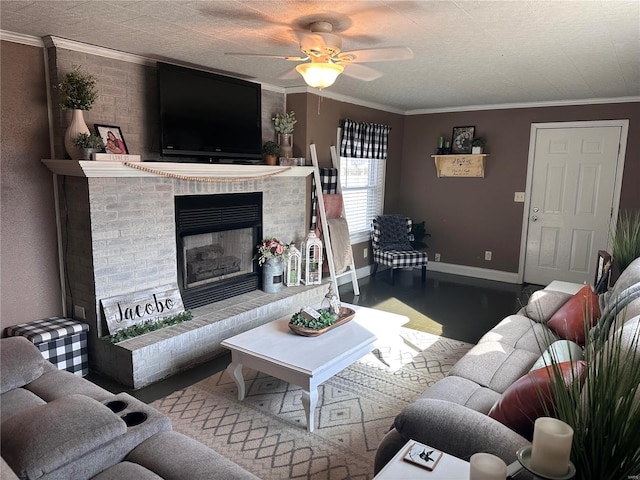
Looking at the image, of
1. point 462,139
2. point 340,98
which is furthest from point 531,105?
point 340,98

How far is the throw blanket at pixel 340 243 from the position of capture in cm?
525

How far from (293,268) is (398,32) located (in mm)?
2594

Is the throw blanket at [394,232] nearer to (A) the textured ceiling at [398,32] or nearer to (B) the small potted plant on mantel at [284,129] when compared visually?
(B) the small potted plant on mantel at [284,129]

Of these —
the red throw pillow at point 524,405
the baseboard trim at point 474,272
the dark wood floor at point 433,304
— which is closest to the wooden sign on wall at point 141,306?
the dark wood floor at point 433,304

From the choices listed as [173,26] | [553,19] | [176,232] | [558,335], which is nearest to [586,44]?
[553,19]

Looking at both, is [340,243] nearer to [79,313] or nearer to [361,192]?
[361,192]

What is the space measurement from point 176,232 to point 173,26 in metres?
1.61

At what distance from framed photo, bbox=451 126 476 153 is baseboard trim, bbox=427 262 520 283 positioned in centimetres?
161

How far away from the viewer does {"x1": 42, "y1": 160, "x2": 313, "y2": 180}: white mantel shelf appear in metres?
3.00

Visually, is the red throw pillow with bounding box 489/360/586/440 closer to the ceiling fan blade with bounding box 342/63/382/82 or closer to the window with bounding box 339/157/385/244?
the ceiling fan blade with bounding box 342/63/382/82

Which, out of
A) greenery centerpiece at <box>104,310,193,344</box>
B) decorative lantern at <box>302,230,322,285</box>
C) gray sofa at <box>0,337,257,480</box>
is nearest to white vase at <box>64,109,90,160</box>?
greenery centerpiece at <box>104,310,193,344</box>

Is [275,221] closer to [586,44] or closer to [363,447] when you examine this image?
[363,447]

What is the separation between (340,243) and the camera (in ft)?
17.5

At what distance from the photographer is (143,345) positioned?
311 centimetres
